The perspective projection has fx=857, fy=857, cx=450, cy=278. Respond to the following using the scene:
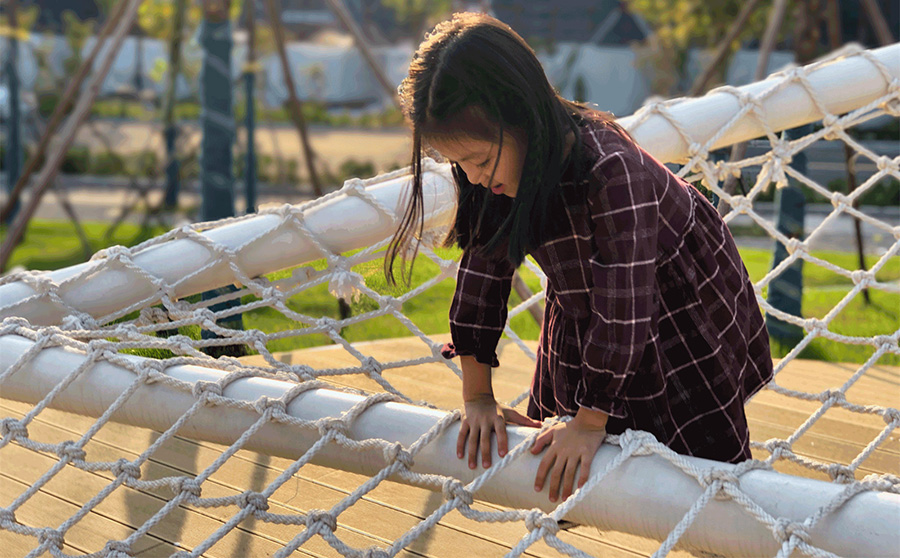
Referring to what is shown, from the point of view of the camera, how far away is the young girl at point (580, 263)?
0.68 metres

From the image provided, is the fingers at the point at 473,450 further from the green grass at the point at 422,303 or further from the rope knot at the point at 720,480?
the green grass at the point at 422,303

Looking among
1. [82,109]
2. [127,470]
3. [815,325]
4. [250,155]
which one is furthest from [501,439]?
[250,155]

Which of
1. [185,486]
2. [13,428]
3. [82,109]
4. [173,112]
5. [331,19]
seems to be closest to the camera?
[185,486]

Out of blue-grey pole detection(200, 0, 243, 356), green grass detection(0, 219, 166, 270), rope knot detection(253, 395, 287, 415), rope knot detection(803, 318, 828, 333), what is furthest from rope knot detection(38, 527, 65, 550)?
green grass detection(0, 219, 166, 270)

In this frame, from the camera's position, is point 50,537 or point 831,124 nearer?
point 50,537

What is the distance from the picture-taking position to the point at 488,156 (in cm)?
69

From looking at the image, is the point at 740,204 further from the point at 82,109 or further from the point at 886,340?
the point at 82,109

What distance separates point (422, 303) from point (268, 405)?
128cm

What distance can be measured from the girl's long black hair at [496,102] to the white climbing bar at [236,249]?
486mm

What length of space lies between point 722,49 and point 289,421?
226cm

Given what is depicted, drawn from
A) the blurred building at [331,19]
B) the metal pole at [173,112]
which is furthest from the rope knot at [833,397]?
the blurred building at [331,19]

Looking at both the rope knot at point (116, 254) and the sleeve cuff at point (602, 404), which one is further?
the rope knot at point (116, 254)

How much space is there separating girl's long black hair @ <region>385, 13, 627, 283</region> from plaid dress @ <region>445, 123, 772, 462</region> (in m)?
0.03

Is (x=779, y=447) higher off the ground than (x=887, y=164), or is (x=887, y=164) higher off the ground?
(x=887, y=164)
